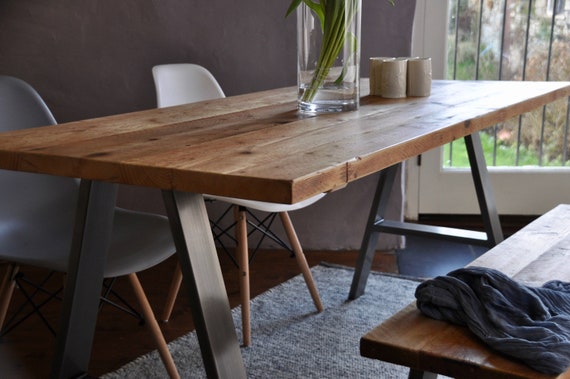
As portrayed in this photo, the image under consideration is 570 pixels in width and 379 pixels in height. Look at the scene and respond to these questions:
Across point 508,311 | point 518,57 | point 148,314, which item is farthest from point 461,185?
point 508,311

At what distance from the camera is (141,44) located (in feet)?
10.6

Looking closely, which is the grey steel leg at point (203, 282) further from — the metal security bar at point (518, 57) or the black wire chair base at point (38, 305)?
the metal security bar at point (518, 57)

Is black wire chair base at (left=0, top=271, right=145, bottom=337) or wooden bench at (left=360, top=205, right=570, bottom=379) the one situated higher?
wooden bench at (left=360, top=205, right=570, bottom=379)

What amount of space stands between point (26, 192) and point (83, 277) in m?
0.71

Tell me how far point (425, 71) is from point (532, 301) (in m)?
0.94

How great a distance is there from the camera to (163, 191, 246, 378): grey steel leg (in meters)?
1.36

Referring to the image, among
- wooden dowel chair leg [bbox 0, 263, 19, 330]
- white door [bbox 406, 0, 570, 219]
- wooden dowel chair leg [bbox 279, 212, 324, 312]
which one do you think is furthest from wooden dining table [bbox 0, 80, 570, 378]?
white door [bbox 406, 0, 570, 219]

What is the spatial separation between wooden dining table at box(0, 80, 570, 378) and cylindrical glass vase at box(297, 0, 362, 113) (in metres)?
0.07

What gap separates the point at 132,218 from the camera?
2.27m

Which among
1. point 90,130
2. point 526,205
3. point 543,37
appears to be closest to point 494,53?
point 543,37

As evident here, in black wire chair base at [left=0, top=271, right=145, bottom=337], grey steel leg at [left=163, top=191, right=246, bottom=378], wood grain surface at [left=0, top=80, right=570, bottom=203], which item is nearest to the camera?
wood grain surface at [left=0, top=80, right=570, bottom=203]

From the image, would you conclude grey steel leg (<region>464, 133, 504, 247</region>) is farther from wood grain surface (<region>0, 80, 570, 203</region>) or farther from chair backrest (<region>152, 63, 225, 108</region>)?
chair backrest (<region>152, 63, 225, 108</region>)

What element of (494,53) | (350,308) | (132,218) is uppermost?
(494,53)

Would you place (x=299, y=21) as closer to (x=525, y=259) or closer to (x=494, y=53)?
(x=525, y=259)
